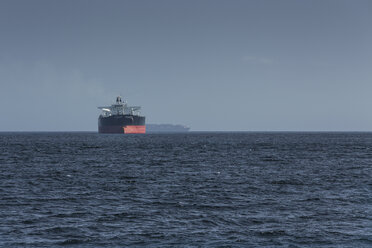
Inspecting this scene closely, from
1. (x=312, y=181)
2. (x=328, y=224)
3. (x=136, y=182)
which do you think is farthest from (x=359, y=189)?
(x=136, y=182)

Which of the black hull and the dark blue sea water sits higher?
the black hull

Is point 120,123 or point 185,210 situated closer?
point 185,210

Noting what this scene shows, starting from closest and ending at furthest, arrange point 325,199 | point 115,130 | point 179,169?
1. point 325,199
2. point 179,169
3. point 115,130

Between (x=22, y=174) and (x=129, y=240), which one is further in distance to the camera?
(x=22, y=174)

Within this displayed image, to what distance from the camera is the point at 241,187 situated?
29.3 metres

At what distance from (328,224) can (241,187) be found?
11248 millimetres

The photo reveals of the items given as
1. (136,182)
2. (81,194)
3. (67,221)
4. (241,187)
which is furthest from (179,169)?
(67,221)

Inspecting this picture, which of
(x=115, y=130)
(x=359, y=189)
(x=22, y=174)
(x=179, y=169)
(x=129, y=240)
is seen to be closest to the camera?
(x=129, y=240)

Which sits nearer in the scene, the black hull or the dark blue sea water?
the dark blue sea water

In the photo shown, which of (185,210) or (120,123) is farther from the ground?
(120,123)

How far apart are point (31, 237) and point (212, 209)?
30.5ft

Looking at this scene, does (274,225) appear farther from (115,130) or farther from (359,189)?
(115,130)

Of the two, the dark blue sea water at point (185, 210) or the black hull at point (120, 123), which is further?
the black hull at point (120, 123)

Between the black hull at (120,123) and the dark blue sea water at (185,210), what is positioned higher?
the black hull at (120,123)
